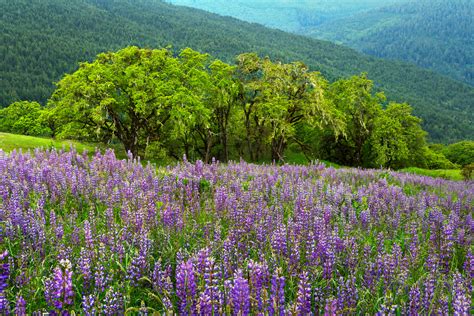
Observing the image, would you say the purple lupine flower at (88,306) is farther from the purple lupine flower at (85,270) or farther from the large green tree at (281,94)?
the large green tree at (281,94)

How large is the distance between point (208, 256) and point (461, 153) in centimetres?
11958

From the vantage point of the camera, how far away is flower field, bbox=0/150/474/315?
3154mm

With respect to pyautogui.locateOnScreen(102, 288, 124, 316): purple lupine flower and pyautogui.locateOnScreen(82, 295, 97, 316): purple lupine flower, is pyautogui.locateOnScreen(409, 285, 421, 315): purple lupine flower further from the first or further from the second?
pyautogui.locateOnScreen(82, 295, 97, 316): purple lupine flower

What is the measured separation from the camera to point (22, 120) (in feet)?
271

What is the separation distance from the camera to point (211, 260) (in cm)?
284

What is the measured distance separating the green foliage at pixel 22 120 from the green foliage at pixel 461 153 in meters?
104

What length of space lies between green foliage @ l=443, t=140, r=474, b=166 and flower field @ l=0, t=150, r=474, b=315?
110 metres

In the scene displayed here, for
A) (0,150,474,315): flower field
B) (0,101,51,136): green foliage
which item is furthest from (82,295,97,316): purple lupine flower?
(0,101,51,136): green foliage

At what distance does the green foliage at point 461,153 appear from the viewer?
334 feet

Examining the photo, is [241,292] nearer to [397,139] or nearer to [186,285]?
[186,285]

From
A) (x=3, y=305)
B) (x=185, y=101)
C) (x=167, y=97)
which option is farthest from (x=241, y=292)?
(x=185, y=101)

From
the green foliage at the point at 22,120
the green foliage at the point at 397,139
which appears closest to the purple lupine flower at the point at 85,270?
the green foliage at the point at 397,139

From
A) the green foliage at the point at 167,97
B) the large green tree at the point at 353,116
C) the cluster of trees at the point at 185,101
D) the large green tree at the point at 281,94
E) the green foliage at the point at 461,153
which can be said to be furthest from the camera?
the green foliage at the point at 461,153

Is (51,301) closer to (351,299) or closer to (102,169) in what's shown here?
(351,299)
